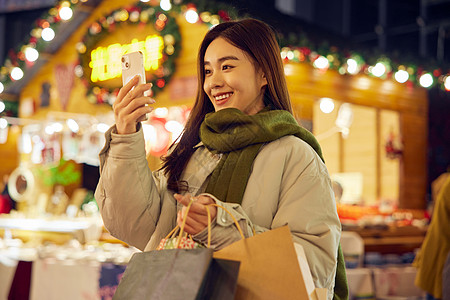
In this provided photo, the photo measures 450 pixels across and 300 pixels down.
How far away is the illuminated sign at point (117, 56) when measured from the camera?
6.61m

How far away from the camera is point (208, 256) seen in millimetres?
1348

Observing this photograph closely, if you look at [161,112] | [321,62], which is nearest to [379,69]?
[321,62]

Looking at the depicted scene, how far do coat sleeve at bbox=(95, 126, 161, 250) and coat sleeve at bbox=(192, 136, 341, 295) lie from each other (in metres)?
0.29

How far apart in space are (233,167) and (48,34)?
755 centimetres

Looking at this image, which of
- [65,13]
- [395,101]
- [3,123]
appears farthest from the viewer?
[395,101]

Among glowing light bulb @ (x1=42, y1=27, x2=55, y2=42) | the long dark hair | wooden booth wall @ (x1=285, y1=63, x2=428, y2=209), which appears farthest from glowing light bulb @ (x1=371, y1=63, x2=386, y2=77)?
the long dark hair

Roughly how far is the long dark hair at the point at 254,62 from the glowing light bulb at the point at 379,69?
22.9ft

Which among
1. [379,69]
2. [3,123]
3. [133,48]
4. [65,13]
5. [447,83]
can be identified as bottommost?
[3,123]

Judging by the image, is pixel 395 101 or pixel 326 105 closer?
pixel 326 105

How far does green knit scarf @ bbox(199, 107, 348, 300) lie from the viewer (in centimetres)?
166

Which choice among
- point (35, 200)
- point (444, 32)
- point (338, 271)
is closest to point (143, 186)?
point (338, 271)

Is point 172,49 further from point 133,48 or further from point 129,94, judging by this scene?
point 129,94

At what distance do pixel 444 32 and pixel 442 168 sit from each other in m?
3.11

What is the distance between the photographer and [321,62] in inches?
291
